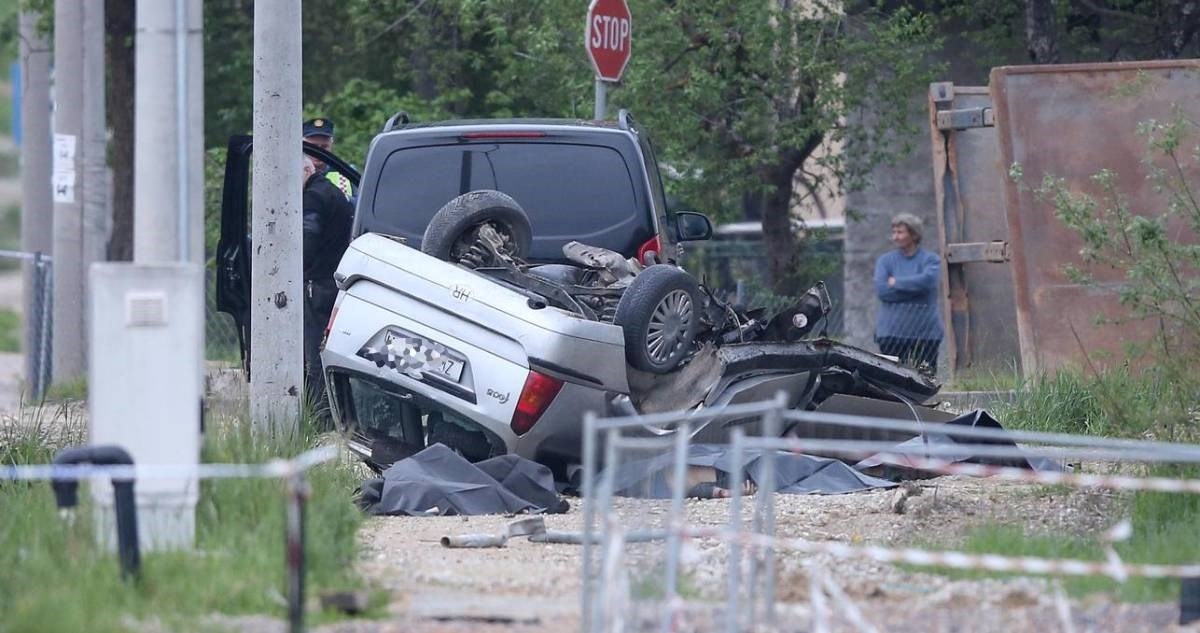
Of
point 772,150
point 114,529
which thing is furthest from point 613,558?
point 772,150

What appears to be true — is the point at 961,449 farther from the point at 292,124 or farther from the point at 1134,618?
the point at 292,124

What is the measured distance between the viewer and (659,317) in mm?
8508

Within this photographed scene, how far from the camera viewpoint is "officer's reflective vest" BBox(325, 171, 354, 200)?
1105cm

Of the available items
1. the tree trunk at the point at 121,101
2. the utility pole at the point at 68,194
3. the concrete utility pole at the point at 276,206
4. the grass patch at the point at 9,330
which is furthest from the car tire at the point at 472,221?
the grass patch at the point at 9,330

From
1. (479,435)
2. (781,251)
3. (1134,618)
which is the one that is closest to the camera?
(1134,618)

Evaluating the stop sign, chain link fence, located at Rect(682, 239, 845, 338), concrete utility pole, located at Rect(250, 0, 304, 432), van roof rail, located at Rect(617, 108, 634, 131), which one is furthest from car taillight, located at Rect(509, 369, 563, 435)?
chain link fence, located at Rect(682, 239, 845, 338)

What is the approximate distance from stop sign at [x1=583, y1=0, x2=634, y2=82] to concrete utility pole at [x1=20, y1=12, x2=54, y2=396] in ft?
23.8

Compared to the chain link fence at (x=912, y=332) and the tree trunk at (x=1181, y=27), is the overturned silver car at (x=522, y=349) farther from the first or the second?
the tree trunk at (x=1181, y=27)

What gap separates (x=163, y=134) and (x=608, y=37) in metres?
5.38

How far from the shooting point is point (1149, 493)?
24.0 feet

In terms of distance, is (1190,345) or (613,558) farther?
(1190,345)

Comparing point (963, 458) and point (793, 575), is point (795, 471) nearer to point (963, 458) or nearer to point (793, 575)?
point (963, 458)

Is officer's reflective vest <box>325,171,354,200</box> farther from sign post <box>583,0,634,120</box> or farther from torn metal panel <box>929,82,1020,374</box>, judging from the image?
torn metal panel <box>929,82,1020,374</box>

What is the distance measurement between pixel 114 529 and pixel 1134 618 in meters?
3.26
